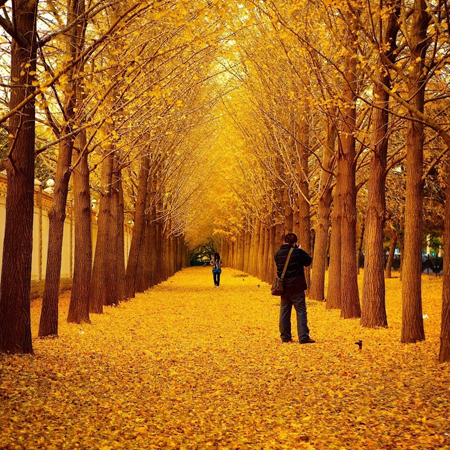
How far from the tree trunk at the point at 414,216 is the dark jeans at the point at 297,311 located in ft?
5.73

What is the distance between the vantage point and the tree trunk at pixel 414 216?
11203mm

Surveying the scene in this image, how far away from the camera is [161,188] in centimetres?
2903

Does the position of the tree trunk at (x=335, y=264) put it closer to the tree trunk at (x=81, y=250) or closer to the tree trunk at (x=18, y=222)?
the tree trunk at (x=81, y=250)

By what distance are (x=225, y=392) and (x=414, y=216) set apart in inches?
200

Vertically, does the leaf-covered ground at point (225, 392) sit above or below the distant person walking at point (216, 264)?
below

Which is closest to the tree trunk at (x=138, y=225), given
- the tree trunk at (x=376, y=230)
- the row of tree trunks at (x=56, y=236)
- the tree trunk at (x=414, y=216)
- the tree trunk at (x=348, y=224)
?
the tree trunk at (x=348, y=224)

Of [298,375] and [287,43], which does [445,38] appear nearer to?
[298,375]

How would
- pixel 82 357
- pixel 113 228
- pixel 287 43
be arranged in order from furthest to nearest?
pixel 113 228 → pixel 287 43 → pixel 82 357

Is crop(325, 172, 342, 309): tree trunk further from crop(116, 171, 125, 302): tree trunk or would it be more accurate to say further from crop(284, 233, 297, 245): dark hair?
crop(116, 171, 125, 302): tree trunk

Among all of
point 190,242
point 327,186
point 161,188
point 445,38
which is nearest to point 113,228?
point 327,186

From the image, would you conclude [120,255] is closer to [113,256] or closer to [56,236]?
[113,256]

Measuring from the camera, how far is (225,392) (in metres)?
8.02

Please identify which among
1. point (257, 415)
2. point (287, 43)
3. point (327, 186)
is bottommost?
point (257, 415)

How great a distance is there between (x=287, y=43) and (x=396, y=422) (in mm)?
14265
